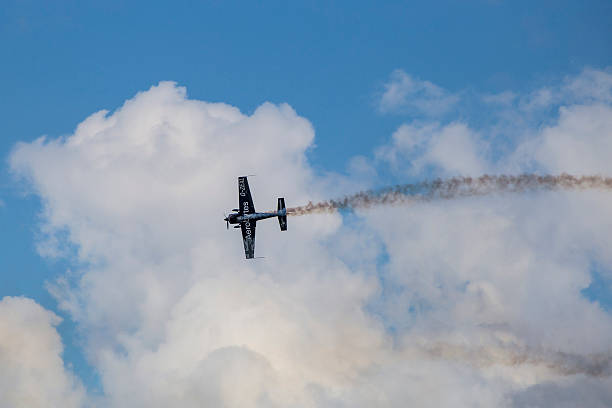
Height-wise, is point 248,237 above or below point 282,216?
below

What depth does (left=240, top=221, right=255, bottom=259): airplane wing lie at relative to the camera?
162000mm

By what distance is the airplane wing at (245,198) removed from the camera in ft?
530

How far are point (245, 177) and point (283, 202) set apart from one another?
813 cm

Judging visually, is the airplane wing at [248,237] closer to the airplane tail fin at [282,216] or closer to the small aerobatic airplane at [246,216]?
the small aerobatic airplane at [246,216]

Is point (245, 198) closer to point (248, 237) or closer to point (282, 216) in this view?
point (248, 237)

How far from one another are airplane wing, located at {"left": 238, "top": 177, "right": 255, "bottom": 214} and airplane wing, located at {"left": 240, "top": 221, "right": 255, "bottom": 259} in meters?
1.94

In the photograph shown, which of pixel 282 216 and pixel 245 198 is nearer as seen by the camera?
pixel 282 216

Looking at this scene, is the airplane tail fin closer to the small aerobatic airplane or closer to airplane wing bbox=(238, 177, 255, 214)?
the small aerobatic airplane

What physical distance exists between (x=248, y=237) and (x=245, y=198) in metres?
5.97

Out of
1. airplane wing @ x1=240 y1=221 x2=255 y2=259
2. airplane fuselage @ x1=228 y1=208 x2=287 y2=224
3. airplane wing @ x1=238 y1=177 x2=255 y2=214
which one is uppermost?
airplane wing @ x1=238 y1=177 x2=255 y2=214

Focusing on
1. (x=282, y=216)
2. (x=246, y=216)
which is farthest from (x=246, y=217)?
(x=282, y=216)

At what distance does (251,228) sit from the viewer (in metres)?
163

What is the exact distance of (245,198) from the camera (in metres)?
162

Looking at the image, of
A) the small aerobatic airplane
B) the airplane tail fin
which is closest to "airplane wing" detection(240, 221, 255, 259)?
the small aerobatic airplane
